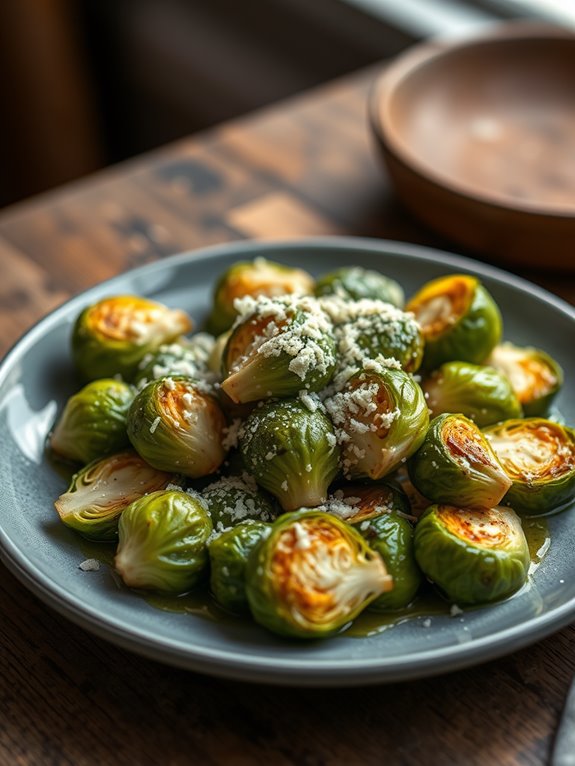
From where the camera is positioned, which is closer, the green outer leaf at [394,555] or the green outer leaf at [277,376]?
the green outer leaf at [394,555]

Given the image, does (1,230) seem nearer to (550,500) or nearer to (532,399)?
(532,399)

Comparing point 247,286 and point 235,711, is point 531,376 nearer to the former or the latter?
point 247,286

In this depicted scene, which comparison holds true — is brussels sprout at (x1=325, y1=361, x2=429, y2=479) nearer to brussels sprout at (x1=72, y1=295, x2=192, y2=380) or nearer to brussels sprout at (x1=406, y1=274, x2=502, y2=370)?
brussels sprout at (x1=406, y1=274, x2=502, y2=370)

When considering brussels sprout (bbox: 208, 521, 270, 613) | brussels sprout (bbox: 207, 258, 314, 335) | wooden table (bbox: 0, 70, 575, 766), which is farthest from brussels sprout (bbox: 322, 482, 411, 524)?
brussels sprout (bbox: 207, 258, 314, 335)

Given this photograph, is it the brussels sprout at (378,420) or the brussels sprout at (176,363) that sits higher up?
the brussels sprout at (378,420)

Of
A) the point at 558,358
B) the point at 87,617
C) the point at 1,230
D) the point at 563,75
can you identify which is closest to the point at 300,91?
the point at 563,75

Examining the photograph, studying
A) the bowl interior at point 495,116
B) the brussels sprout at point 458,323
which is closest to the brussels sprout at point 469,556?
Answer: the brussels sprout at point 458,323

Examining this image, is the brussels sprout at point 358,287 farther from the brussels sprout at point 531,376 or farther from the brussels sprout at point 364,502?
the brussels sprout at point 364,502
